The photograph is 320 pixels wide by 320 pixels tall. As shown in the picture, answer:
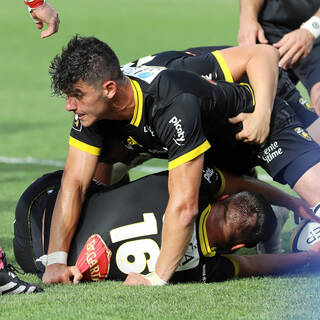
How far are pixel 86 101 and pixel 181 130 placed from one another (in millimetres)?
594

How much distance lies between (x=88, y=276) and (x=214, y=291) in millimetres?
891

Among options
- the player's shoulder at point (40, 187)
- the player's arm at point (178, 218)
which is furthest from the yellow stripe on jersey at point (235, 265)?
the player's shoulder at point (40, 187)

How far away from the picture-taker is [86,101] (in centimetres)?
489

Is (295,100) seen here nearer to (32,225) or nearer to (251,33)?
(251,33)

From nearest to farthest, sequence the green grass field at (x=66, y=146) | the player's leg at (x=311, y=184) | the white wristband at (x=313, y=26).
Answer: the green grass field at (x=66, y=146) < the player's leg at (x=311, y=184) < the white wristband at (x=313, y=26)

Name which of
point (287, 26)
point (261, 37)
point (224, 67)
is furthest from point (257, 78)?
point (287, 26)

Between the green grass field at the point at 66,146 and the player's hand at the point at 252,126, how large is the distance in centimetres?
97

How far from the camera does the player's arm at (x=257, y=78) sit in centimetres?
542

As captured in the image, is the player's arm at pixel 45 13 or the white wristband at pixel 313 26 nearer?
the player's arm at pixel 45 13

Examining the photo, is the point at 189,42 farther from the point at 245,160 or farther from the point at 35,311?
the point at 35,311

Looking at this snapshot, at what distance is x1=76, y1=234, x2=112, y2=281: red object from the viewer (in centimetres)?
506

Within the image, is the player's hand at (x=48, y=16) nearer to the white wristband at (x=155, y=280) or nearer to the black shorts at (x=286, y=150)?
the black shorts at (x=286, y=150)

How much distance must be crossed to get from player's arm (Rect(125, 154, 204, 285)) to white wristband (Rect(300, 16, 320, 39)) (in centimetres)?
251

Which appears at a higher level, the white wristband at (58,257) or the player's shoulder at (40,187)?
the player's shoulder at (40,187)
